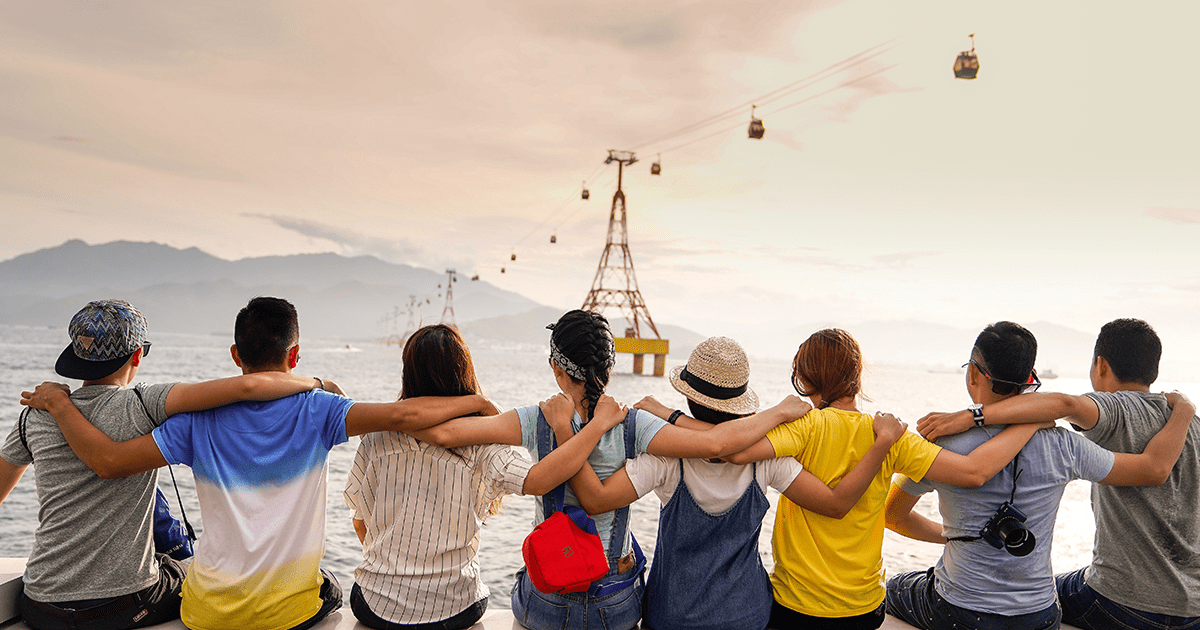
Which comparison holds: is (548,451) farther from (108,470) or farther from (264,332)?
(108,470)

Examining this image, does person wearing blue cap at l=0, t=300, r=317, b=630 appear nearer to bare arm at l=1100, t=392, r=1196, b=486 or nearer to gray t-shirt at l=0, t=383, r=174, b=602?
gray t-shirt at l=0, t=383, r=174, b=602

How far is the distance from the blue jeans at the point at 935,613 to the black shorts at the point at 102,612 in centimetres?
253

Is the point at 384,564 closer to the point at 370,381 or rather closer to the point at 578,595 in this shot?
the point at 578,595

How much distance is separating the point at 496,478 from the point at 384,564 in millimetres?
474

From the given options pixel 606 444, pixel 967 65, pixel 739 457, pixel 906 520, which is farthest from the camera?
pixel 967 65

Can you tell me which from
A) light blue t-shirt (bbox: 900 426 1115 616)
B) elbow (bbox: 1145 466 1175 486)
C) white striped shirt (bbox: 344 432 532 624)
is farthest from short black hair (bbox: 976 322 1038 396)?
white striped shirt (bbox: 344 432 532 624)

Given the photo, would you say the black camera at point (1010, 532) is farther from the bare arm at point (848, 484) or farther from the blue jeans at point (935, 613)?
the bare arm at point (848, 484)

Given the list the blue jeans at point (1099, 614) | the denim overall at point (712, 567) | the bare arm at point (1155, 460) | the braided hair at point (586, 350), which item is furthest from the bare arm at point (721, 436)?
the blue jeans at point (1099, 614)

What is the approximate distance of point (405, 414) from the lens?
210 cm

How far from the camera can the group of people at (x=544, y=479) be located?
6.98 feet

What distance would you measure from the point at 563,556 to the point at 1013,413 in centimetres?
151

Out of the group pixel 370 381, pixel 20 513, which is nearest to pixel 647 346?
pixel 370 381

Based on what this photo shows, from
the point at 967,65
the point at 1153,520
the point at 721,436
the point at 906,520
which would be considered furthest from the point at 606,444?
the point at 967,65

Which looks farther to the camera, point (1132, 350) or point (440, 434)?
point (1132, 350)
